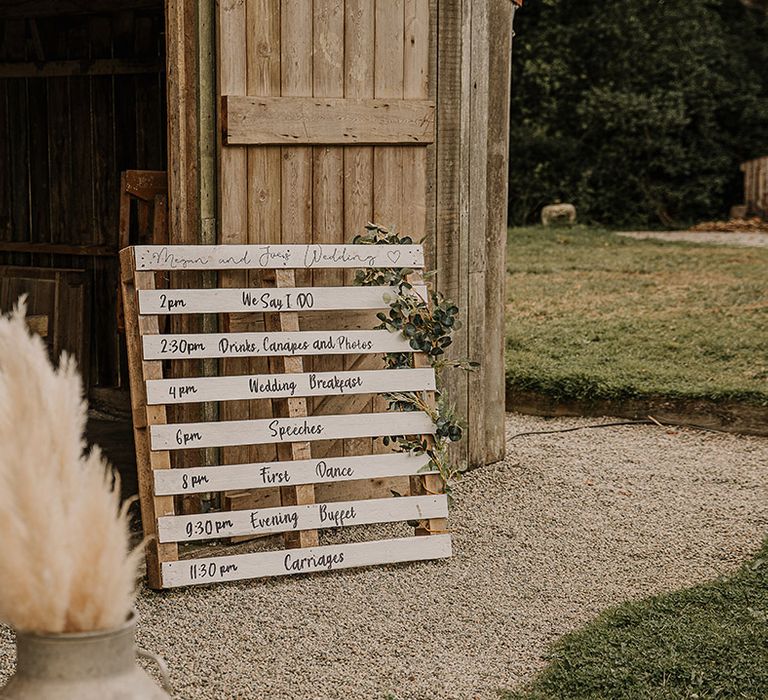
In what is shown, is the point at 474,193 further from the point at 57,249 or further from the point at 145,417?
the point at 57,249

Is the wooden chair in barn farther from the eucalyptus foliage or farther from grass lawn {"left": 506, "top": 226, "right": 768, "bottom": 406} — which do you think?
grass lawn {"left": 506, "top": 226, "right": 768, "bottom": 406}

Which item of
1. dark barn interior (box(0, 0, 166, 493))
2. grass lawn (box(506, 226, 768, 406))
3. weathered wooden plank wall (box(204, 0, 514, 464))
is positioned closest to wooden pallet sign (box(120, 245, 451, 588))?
weathered wooden plank wall (box(204, 0, 514, 464))

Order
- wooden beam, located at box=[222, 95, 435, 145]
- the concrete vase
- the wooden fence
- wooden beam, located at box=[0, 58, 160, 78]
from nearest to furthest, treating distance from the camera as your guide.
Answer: the concrete vase → wooden beam, located at box=[222, 95, 435, 145] → wooden beam, located at box=[0, 58, 160, 78] → the wooden fence

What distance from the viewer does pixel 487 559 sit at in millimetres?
5121

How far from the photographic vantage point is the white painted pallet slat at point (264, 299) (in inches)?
189

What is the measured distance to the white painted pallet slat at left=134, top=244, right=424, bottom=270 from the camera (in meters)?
4.81

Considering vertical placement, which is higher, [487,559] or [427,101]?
[427,101]

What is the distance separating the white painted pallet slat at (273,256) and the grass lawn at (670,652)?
5.79 feet

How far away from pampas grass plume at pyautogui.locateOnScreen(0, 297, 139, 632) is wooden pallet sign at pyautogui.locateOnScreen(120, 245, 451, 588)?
3.16 metres

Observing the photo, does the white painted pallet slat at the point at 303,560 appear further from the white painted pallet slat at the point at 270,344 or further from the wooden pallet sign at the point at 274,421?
the white painted pallet slat at the point at 270,344

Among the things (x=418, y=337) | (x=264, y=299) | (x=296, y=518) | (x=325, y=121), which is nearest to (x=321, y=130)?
(x=325, y=121)

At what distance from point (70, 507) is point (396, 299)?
12.5 ft

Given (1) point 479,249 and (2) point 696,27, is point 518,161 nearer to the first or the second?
(2) point 696,27

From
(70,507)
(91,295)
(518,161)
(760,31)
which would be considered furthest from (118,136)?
(760,31)
